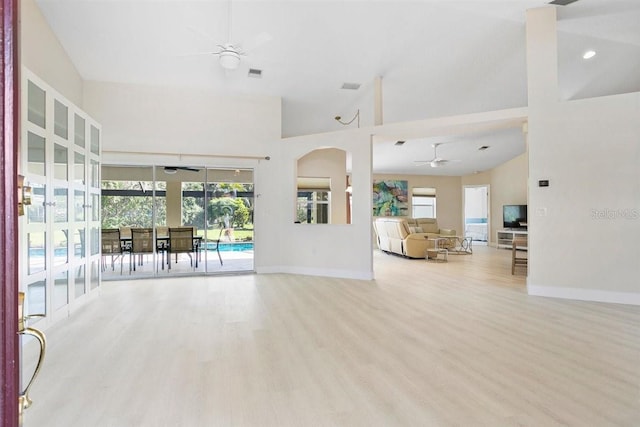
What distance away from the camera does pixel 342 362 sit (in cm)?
270

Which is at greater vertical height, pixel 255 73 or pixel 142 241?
pixel 255 73

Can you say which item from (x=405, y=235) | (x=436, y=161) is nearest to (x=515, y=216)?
(x=436, y=161)

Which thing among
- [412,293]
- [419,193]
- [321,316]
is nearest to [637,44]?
[412,293]

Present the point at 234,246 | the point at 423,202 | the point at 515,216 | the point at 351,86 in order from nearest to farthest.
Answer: the point at 351,86, the point at 234,246, the point at 515,216, the point at 423,202

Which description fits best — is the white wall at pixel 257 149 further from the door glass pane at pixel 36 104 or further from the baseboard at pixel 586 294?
the door glass pane at pixel 36 104

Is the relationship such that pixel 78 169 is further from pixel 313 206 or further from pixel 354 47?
pixel 313 206

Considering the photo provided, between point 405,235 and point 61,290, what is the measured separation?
6985 mm

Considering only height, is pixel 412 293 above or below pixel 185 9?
below

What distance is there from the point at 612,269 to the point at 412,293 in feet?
8.34

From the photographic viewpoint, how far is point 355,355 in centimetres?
283

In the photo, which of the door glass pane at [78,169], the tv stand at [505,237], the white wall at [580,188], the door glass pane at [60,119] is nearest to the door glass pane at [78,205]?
the door glass pane at [78,169]

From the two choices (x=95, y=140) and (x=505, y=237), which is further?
(x=505, y=237)

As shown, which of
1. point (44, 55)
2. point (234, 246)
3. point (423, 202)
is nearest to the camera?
point (44, 55)

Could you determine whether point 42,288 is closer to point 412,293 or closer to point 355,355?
point 355,355
